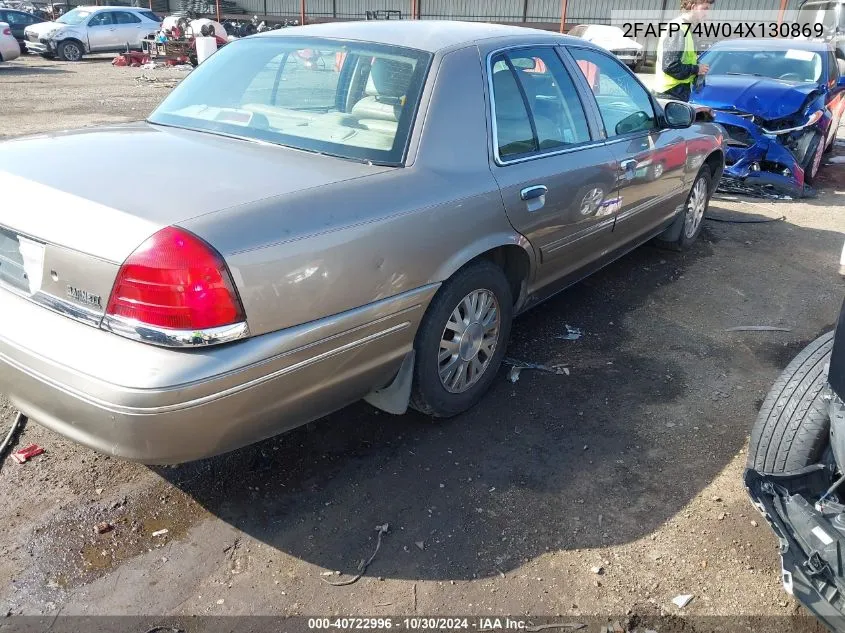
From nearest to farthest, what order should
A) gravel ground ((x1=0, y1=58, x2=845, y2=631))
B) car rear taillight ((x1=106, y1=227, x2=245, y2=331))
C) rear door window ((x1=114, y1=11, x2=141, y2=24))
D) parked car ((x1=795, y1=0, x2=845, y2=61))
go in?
car rear taillight ((x1=106, y1=227, x2=245, y2=331)) < gravel ground ((x1=0, y1=58, x2=845, y2=631)) < parked car ((x1=795, y1=0, x2=845, y2=61)) < rear door window ((x1=114, y1=11, x2=141, y2=24))

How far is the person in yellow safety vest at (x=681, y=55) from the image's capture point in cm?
773

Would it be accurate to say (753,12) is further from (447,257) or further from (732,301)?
(447,257)

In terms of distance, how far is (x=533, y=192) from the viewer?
3.30 metres

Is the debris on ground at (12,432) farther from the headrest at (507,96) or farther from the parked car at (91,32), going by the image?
the parked car at (91,32)

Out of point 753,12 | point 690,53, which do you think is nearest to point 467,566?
point 690,53

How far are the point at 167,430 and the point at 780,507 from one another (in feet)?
6.29

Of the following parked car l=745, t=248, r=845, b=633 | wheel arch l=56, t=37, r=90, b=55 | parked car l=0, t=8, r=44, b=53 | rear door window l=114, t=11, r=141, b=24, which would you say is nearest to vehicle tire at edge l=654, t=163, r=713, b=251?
parked car l=745, t=248, r=845, b=633

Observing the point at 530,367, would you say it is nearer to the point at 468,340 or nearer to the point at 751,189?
the point at 468,340

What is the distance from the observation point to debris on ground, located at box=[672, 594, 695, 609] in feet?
7.80

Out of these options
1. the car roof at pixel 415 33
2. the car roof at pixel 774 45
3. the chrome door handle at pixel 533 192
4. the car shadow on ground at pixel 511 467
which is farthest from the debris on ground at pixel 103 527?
the car roof at pixel 774 45

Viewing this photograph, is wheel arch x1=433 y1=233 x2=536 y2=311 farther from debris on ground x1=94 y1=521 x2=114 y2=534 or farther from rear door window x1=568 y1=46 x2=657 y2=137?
debris on ground x1=94 y1=521 x2=114 y2=534

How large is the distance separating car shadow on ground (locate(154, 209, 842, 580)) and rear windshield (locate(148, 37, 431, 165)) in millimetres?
1299

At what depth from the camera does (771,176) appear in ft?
26.5

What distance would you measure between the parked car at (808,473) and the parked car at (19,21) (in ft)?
84.3
